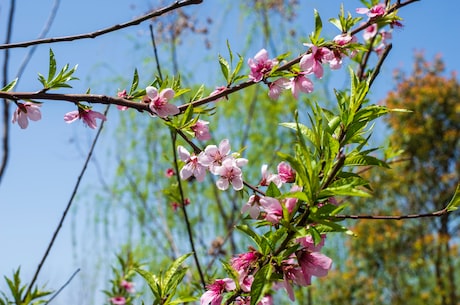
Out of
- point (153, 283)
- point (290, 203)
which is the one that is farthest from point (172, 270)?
point (290, 203)

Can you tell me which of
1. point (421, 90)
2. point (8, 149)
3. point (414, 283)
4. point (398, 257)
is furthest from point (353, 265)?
point (8, 149)

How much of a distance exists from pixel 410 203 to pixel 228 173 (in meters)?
6.51

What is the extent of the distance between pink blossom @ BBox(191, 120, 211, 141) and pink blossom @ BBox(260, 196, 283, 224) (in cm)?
31

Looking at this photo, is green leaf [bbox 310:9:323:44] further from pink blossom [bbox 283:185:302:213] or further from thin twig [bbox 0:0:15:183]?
thin twig [bbox 0:0:15:183]

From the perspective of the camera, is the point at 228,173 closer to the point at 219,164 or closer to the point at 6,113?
the point at 219,164

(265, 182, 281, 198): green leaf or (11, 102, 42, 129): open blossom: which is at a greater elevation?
(11, 102, 42, 129): open blossom

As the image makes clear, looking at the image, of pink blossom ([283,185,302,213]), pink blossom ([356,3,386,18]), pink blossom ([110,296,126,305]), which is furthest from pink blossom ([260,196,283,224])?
pink blossom ([110,296,126,305])

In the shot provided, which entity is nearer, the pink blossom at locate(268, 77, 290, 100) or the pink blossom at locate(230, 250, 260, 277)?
the pink blossom at locate(230, 250, 260, 277)

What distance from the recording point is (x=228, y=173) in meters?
0.91

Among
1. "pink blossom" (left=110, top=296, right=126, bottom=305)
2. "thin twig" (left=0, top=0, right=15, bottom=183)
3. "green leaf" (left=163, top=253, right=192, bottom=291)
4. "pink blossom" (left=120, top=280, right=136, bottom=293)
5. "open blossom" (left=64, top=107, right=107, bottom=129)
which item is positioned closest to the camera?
"green leaf" (left=163, top=253, right=192, bottom=291)

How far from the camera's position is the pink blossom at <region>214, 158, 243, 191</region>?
899 mm

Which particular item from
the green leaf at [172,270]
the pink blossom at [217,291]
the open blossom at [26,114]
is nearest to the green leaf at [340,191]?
the pink blossom at [217,291]

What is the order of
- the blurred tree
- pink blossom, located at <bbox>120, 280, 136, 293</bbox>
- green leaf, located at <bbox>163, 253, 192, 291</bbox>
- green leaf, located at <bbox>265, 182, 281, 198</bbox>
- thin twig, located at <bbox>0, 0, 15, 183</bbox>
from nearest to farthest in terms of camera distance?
green leaf, located at <bbox>265, 182, 281, 198</bbox>, green leaf, located at <bbox>163, 253, 192, 291</bbox>, thin twig, located at <bbox>0, 0, 15, 183</bbox>, pink blossom, located at <bbox>120, 280, 136, 293</bbox>, the blurred tree

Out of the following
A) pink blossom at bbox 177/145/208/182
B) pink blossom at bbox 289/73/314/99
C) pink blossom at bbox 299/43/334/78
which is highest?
pink blossom at bbox 299/43/334/78
